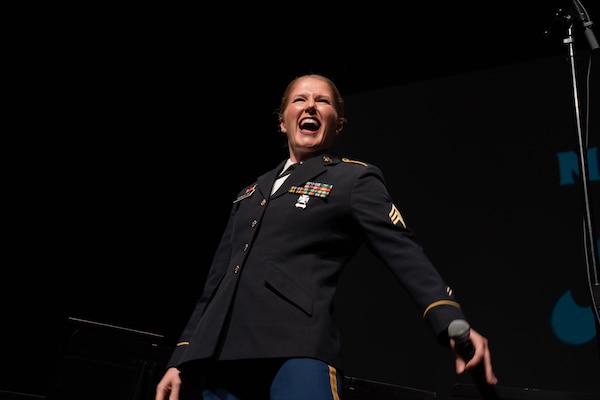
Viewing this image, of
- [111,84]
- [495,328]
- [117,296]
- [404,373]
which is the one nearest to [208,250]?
[117,296]

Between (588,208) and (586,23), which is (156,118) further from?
(588,208)

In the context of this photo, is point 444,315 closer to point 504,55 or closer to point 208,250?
point 504,55

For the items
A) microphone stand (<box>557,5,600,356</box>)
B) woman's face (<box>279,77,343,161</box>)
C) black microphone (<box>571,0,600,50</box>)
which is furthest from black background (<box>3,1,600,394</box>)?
woman's face (<box>279,77,343,161</box>)

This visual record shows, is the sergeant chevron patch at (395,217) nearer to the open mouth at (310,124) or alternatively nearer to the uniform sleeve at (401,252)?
the uniform sleeve at (401,252)

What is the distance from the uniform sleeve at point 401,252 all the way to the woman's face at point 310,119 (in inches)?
8.0

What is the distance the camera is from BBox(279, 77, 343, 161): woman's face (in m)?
1.58

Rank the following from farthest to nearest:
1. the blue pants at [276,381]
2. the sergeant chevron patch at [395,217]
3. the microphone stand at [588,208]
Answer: the microphone stand at [588,208], the sergeant chevron patch at [395,217], the blue pants at [276,381]

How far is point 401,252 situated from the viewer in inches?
48.6

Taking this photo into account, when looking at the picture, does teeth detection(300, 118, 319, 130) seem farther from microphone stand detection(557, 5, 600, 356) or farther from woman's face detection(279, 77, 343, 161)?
microphone stand detection(557, 5, 600, 356)

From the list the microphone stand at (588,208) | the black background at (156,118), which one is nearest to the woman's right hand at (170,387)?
the microphone stand at (588,208)

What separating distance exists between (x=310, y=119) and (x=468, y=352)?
2.46 feet

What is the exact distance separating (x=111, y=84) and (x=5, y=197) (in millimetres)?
867

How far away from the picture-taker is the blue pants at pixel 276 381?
116cm

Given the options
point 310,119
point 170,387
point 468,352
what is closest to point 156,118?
point 310,119
